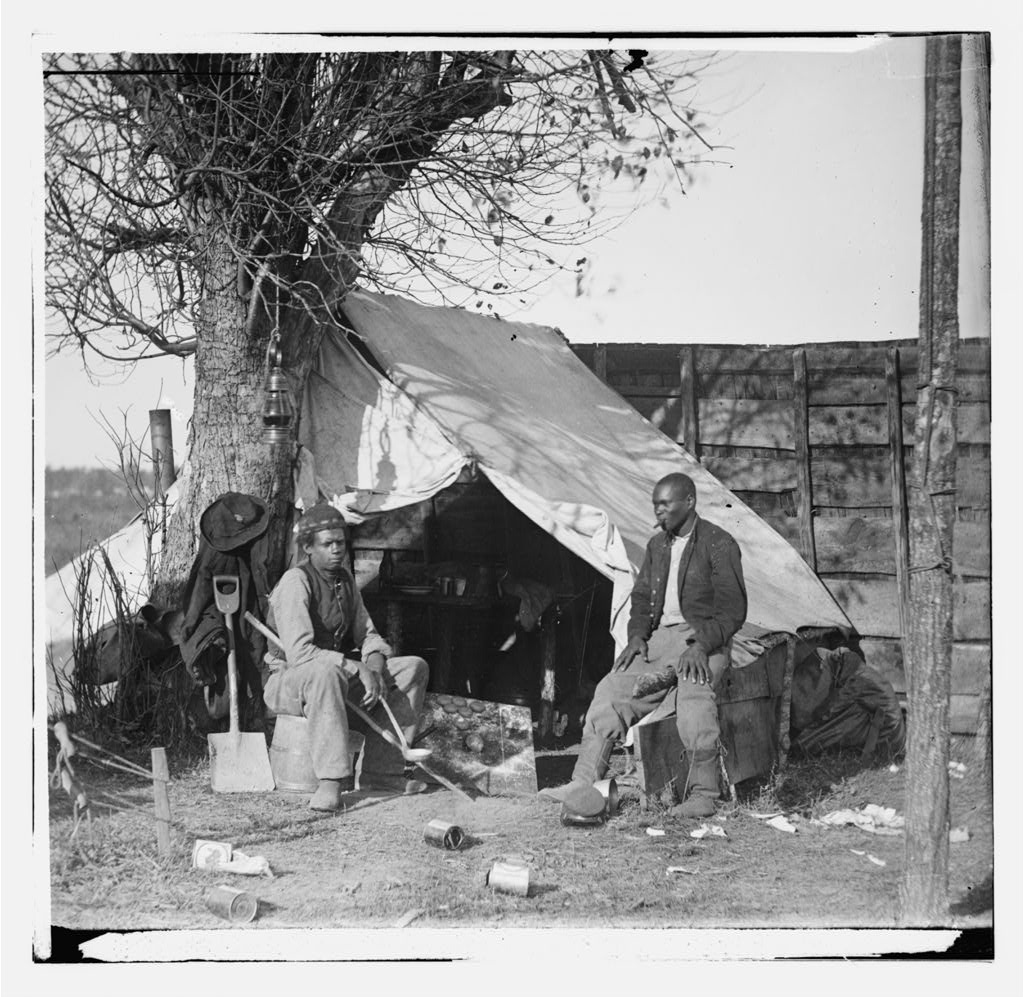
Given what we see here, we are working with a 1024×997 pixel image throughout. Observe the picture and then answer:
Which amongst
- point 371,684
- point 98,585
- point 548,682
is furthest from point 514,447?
point 98,585

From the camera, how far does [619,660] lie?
572 centimetres

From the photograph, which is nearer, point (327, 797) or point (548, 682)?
point (327, 797)

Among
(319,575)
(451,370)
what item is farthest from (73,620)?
(451,370)

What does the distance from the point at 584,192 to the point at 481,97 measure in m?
0.70

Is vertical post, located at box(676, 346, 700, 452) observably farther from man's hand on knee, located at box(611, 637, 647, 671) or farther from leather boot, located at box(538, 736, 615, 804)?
leather boot, located at box(538, 736, 615, 804)

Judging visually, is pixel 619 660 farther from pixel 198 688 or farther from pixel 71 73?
pixel 71 73

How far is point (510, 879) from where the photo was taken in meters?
4.85

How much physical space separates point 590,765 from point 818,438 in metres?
3.16

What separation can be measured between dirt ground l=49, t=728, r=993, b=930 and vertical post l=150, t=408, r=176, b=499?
167 cm

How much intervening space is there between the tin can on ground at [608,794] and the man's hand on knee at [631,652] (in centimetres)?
54

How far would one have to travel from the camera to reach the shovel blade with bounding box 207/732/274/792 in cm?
551

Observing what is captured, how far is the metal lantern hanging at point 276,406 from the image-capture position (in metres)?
5.99

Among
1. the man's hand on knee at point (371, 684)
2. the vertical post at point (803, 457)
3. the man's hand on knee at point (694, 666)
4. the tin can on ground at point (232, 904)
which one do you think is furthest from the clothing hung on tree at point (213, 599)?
the vertical post at point (803, 457)

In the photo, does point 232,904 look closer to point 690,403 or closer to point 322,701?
point 322,701
